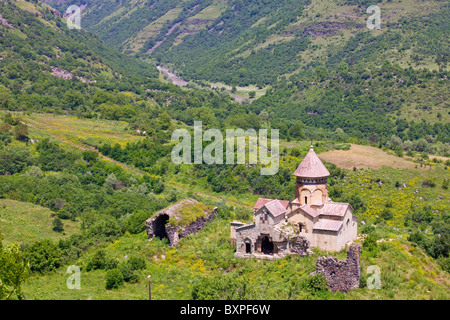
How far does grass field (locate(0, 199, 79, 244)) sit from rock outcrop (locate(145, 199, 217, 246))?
10511mm

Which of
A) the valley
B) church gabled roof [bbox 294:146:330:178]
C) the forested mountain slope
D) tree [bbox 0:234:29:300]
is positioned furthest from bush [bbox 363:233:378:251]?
the forested mountain slope

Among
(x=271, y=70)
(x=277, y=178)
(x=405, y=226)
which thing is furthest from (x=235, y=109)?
(x=405, y=226)

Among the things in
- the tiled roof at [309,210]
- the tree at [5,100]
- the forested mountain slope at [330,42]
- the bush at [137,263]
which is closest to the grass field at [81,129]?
the tree at [5,100]

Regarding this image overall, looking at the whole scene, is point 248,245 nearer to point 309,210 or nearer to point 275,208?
point 275,208

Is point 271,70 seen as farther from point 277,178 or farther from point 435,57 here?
point 277,178

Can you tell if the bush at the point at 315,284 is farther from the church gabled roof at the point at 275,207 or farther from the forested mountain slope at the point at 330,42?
the forested mountain slope at the point at 330,42

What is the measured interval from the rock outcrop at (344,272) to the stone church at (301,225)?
14.9ft

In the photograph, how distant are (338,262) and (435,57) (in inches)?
→ 4277

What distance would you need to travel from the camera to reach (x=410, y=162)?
73.4 meters

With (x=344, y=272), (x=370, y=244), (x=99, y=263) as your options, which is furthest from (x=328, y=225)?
(x=99, y=263)

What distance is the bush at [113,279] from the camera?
33.2 meters

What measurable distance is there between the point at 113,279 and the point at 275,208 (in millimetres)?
11514

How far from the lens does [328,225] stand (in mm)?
35250

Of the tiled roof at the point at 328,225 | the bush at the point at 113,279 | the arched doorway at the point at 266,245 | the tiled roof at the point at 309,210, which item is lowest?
the bush at the point at 113,279
